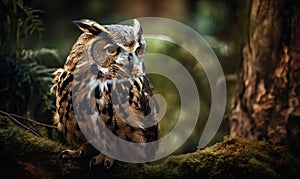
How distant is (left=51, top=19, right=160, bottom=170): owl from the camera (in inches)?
64.2

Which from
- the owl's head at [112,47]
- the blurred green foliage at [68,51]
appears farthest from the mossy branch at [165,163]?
the blurred green foliage at [68,51]

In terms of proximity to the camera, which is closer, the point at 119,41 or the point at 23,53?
the point at 119,41

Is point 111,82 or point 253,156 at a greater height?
point 111,82

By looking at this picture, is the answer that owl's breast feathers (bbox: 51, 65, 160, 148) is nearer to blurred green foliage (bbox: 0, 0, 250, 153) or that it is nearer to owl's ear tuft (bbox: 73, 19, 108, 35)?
owl's ear tuft (bbox: 73, 19, 108, 35)

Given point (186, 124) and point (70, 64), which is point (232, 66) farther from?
point (70, 64)

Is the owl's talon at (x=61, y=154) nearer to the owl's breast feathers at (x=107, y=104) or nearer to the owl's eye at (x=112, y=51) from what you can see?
the owl's breast feathers at (x=107, y=104)

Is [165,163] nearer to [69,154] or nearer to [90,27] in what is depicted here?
[69,154]

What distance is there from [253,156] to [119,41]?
Result: 61 centimetres

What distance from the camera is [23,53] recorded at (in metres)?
2.24

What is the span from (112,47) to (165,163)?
44cm

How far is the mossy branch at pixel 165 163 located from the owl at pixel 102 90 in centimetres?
10

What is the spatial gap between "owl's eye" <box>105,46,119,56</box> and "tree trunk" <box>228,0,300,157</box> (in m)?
0.88

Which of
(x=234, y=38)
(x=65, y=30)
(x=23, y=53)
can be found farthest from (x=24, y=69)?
(x=65, y=30)

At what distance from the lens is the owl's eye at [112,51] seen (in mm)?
Result: 1625
